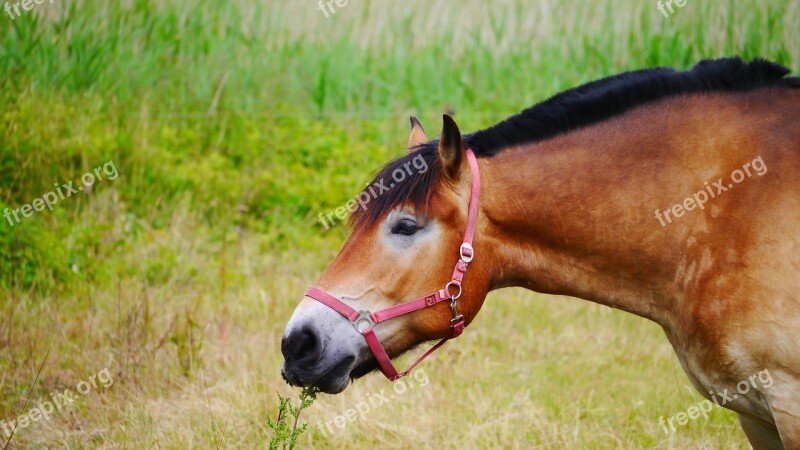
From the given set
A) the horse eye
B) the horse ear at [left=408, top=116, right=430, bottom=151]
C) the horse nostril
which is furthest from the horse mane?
the horse nostril

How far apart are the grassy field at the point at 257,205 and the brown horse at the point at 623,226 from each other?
4.37 feet

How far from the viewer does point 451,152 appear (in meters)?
2.92

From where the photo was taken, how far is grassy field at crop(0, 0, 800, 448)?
14.3 feet

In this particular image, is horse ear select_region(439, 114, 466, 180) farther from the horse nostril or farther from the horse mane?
the horse nostril

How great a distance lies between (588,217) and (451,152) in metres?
0.59

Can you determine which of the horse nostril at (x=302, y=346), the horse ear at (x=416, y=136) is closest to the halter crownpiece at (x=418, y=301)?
the horse nostril at (x=302, y=346)

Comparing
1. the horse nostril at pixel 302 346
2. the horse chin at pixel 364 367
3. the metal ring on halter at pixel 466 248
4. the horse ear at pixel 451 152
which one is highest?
the horse ear at pixel 451 152

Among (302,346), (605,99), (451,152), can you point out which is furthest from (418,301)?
(605,99)

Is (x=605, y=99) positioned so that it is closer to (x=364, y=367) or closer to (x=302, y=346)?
(x=364, y=367)

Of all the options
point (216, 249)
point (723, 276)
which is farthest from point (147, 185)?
point (723, 276)

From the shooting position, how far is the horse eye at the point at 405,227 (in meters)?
2.95

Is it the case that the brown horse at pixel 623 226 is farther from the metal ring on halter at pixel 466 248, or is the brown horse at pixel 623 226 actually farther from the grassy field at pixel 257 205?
the grassy field at pixel 257 205

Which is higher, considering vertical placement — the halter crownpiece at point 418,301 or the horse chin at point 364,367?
the halter crownpiece at point 418,301

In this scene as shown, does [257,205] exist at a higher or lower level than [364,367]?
lower
